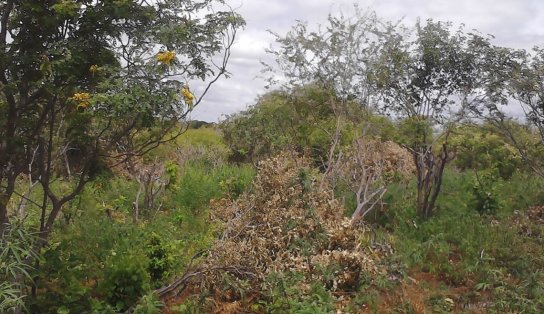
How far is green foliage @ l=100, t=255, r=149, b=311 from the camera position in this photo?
522cm

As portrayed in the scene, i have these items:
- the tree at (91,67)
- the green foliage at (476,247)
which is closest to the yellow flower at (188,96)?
the tree at (91,67)

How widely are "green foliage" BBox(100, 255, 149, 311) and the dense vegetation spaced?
0.02 meters

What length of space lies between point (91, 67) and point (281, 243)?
281 cm

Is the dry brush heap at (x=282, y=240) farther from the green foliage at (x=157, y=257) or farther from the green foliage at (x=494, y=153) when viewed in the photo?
the green foliage at (x=494, y=153)

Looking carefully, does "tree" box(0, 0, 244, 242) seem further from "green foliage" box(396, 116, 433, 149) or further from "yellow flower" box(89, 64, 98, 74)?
"green foliage" box(396, 116, 433, 149)

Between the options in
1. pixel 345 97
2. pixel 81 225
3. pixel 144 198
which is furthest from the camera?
pixel 144 198

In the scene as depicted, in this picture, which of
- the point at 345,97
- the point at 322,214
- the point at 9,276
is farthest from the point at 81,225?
the point at 345,97

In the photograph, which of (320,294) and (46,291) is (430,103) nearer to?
(320,294)

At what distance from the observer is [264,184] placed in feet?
21.0

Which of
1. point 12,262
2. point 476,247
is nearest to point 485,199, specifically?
point 476,247

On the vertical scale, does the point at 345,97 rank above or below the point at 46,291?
above

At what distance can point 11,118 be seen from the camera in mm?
4707

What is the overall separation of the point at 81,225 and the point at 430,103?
Result: 18.6 ft

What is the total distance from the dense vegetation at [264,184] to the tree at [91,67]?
0.7 inches
